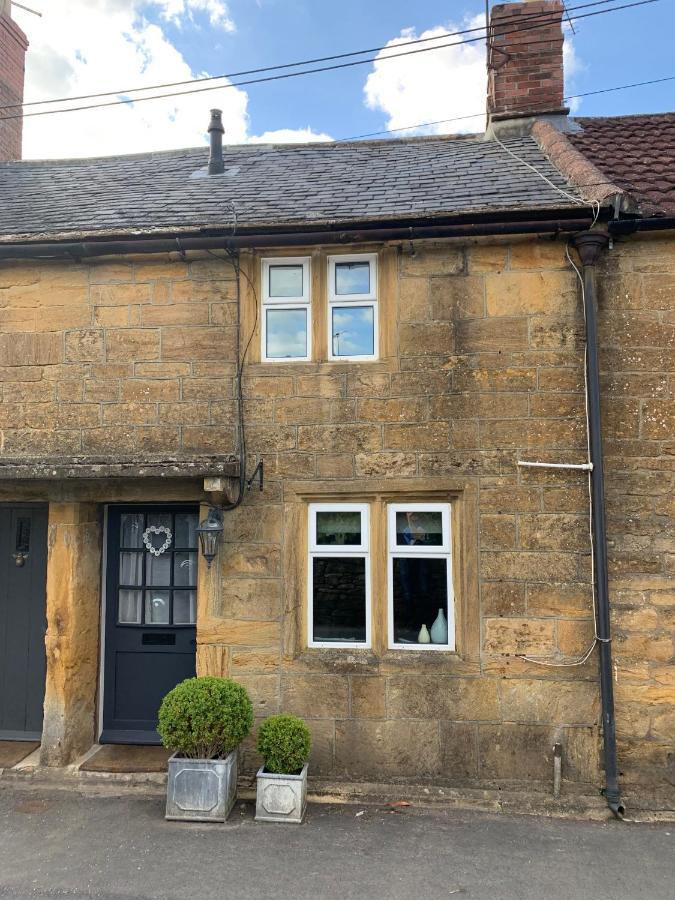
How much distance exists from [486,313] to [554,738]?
12.6 feet

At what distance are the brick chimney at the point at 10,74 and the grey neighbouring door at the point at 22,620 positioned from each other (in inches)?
277

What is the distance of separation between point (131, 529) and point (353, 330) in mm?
3168

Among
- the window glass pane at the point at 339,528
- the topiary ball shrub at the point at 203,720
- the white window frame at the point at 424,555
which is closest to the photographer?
the topiary ball shrub at the point at 203,720

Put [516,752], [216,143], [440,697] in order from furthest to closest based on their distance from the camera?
[216,143] → [440,697] → [516,752]

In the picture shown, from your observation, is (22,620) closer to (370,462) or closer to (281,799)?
(281,799)

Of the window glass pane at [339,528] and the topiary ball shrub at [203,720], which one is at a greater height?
the window glass pane at [339,528]

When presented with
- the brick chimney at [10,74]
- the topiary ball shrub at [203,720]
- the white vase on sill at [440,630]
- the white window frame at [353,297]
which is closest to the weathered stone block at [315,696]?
the topiary ball shrub at [203,720]

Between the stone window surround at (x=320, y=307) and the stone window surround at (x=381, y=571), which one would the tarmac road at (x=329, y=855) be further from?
the stone window surround at (x=320, y=307)

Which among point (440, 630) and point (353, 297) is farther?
point (353, 297)

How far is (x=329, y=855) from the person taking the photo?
13.4ft

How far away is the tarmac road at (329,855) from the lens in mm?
3735

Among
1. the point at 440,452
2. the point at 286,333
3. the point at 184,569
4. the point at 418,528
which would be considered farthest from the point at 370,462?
the point at 184,569

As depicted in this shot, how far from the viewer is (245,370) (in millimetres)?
5461

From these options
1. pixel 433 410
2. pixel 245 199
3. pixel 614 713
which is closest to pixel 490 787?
pixel 614 713
